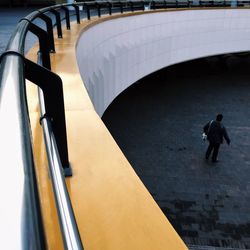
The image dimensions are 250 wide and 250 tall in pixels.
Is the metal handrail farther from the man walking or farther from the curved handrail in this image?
the man walking

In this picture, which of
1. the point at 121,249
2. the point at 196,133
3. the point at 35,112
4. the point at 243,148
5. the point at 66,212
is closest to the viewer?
the point at 66,212

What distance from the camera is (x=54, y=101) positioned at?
1.39 metres

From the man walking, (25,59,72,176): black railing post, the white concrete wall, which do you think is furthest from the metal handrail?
the man walking

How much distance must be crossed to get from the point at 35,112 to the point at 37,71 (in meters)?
0.82

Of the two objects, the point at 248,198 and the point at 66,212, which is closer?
the point at 66,212

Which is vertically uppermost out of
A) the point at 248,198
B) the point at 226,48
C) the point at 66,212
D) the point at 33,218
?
the point at 33,218

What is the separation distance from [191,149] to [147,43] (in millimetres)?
3495

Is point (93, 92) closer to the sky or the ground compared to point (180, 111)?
closer to the sky

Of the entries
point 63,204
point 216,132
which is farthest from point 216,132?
point 63,204

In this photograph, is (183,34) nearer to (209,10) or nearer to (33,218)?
(209,10)

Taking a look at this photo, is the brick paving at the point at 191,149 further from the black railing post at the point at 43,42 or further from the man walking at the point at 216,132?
the black railing post at the point at 43,42

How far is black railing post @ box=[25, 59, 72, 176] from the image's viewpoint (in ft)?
4.13

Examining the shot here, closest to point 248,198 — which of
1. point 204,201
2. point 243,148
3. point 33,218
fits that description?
point 204,201

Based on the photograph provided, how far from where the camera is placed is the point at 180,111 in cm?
1383
